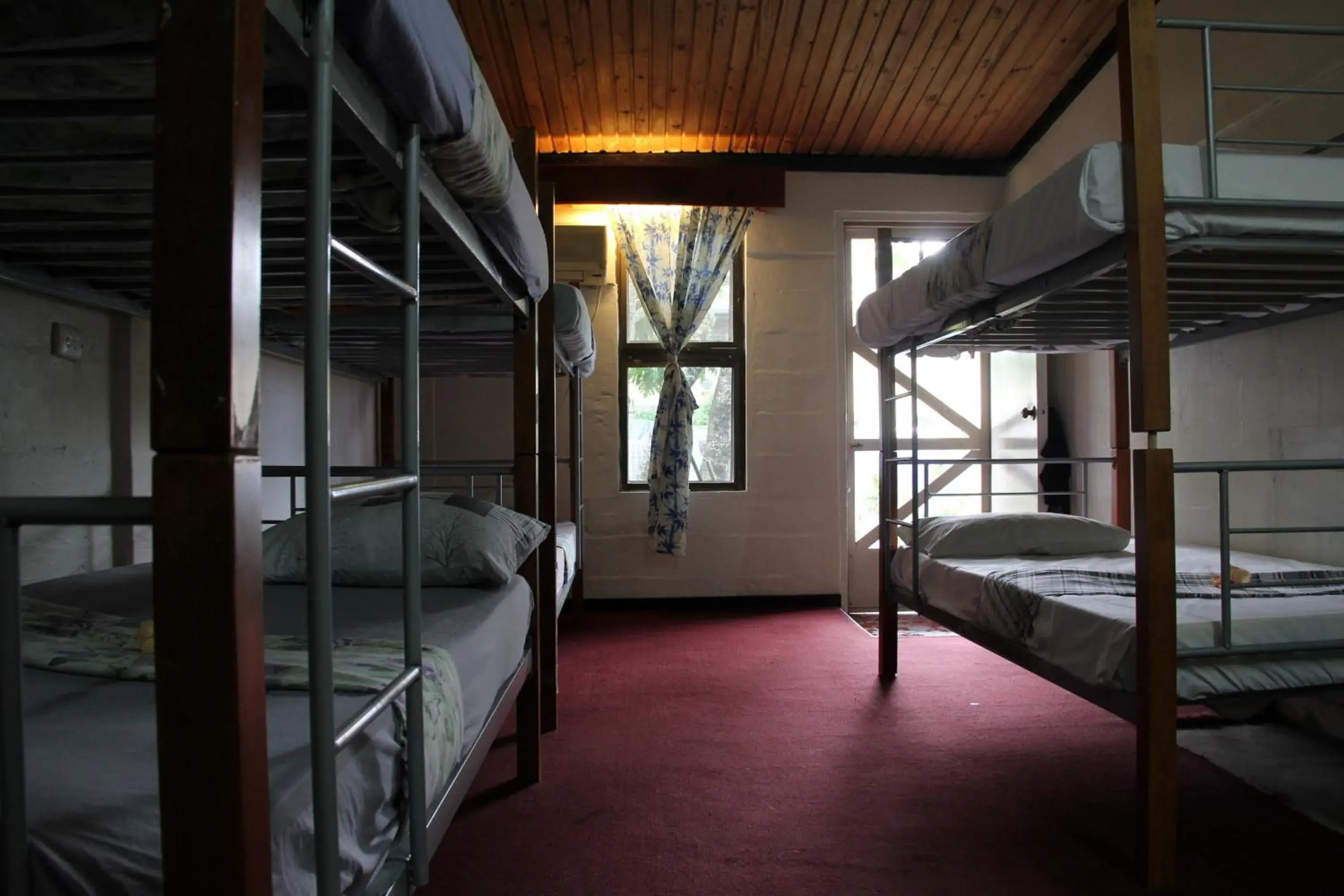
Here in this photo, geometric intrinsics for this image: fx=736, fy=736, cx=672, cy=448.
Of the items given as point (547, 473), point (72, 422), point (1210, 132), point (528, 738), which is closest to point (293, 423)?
point (72, 422)

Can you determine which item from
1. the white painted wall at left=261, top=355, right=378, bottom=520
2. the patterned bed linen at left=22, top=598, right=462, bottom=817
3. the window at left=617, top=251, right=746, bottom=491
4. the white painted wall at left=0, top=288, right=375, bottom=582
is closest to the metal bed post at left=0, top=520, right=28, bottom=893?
the patterned bed linen at left=22, top=598, right=462, bottom=817

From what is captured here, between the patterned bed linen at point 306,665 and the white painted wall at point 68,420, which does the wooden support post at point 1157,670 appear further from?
the white painted wall at point 68,420

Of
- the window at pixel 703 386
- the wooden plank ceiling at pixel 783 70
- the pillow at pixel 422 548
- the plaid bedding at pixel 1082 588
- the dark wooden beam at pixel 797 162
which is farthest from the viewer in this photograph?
the window at pixel 703 386

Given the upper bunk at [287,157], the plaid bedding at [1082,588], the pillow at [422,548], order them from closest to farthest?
the upper bunk at [287,157] < the pillow at [422,548] < the plaid bedding at [1082,588]

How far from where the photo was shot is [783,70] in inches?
161

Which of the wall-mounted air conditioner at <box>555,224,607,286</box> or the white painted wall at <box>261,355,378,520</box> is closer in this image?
the white painted wall at <box>261,355,378,520</box>

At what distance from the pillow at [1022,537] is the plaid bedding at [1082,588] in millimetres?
452

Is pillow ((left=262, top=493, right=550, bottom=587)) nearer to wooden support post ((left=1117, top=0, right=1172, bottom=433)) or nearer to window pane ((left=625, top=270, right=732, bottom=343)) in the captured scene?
wooden support post ((left=1117, top=0, right=1172, bottom=433))

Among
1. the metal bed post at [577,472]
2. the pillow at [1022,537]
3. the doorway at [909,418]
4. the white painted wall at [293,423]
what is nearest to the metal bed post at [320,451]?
the white painted wall at [293,423]

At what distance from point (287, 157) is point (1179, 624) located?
215 centimetres

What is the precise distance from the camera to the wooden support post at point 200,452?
596mm

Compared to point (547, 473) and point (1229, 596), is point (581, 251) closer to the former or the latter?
point (547, 473)

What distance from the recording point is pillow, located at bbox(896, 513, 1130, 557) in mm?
3033

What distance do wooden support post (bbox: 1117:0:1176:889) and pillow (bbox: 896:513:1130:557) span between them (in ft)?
4.50
